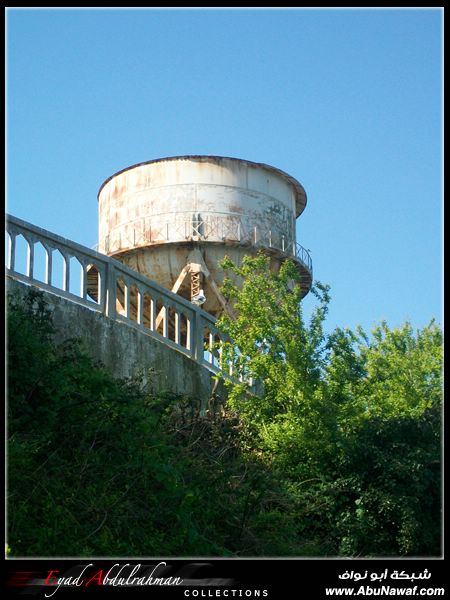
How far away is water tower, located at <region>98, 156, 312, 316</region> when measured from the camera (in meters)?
28.7

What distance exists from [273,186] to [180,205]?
10.2 feet

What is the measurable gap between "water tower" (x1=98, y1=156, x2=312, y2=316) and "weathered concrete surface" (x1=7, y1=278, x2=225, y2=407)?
388 inches

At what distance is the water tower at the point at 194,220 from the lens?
2872cm

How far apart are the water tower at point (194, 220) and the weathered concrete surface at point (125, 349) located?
9854 mm

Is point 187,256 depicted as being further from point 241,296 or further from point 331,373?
point 331,373

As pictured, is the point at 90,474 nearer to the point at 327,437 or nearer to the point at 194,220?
the point at 327,437

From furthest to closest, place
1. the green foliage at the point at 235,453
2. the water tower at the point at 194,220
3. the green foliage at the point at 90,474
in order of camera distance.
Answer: the water tower at the point at 194,220 → the green foliage at the point at 235,453 → the green foliage at the point at 90,474

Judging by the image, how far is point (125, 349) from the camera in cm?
1634
